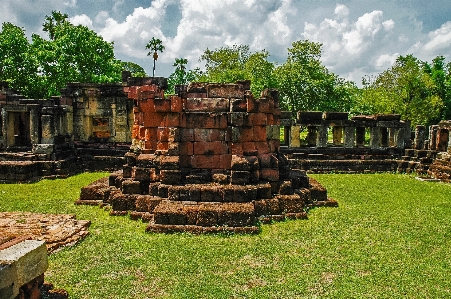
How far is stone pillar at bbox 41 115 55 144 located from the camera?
47.3ft

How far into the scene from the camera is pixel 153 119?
8.71 meters

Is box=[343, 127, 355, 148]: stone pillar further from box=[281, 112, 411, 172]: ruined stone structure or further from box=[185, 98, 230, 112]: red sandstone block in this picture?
box=[185, 98, 230, 112]: red sandstone block

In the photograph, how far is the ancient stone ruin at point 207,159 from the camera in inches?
312

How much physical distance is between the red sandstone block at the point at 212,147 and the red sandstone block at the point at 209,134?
0.31ft

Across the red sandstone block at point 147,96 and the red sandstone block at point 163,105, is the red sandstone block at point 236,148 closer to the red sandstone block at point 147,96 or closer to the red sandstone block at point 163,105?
the red sandstone block at point 163,105

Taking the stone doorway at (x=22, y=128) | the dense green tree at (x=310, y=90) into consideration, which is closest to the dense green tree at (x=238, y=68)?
the dense green tree at (x=310, y=90)

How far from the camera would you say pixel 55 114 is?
14781 mm

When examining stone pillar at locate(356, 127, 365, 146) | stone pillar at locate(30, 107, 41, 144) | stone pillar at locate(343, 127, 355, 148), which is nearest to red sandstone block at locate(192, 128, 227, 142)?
stone pillar at locate(30, 107, 41, 144)

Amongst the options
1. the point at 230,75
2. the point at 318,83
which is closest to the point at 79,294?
the point at 318,83

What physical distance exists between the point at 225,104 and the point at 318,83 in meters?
→ 19.3

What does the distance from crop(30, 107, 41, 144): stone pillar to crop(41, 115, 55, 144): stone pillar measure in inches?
15.1

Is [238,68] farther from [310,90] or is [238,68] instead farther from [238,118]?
[238,118]

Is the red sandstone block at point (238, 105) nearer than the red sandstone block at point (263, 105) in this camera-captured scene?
Yes

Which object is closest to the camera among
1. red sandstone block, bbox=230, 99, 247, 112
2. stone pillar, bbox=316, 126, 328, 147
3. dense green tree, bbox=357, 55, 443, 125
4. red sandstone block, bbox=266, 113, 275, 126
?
red sandstone block, bbox=230, 99, 247, 112
